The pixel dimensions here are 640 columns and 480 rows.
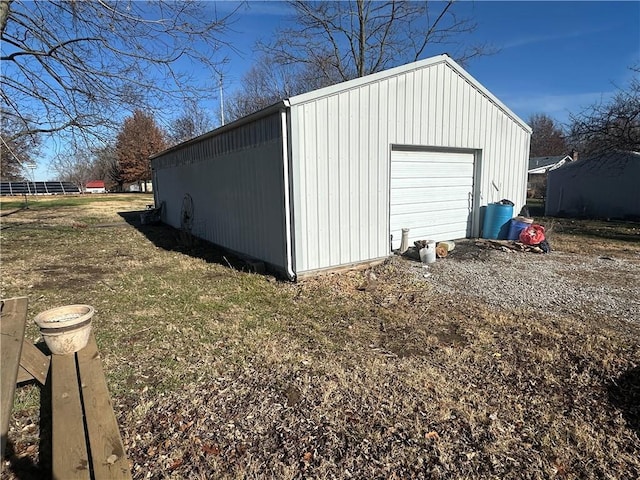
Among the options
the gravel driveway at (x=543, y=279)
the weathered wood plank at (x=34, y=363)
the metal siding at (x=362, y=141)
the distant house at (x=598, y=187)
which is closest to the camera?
the weathered wood plank at (x=34, y=363)

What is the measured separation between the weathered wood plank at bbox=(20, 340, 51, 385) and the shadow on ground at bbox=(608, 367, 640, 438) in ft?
13.4

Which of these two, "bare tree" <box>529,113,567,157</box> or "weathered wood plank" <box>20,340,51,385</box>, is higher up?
"bare tree" <box>529,113,567,157</box>

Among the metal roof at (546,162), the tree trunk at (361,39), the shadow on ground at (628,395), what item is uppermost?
the tree trunk at (361,39)

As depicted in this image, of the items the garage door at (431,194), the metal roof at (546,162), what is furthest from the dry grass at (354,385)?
the metal roof at (546,162)

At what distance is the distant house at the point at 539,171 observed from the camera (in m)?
28.1

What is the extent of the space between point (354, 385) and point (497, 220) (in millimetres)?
6645

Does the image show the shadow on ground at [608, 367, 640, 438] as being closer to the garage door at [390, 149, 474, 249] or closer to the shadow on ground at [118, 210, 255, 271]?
the garage door at [390, 149, 474, 249]

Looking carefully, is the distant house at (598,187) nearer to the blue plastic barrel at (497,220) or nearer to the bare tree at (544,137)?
the blue plastic barrel at (497,220)

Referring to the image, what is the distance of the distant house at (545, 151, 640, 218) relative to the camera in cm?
1467

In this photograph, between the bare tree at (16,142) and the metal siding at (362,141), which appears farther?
the bare tree at (16,142)

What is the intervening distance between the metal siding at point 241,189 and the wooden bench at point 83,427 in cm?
333

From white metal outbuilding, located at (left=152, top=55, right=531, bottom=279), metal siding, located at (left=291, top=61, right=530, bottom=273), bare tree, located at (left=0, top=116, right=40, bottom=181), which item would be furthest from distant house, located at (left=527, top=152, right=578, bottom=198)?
bare tree, located at (left=0, top=116, right=40, bottom=181)

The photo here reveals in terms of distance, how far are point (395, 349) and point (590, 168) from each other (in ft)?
56.2

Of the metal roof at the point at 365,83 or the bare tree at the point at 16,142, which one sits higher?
the metal roof at the point at 365,83
